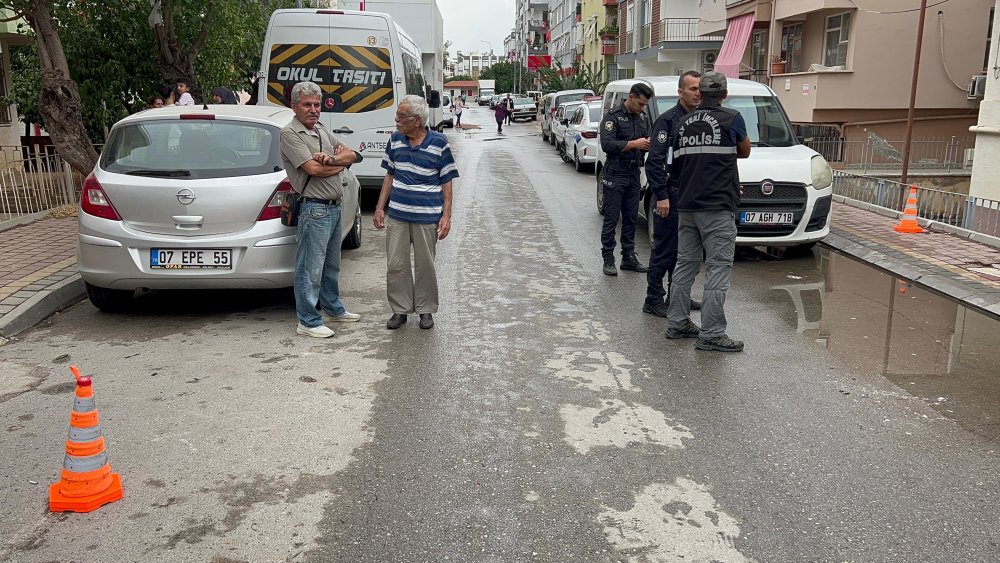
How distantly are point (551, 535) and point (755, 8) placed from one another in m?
24.7

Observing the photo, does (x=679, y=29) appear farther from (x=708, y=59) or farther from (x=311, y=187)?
(x=311, y=187)

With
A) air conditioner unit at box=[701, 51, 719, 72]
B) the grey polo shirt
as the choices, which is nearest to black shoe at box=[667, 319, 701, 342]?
the grey polo shirt

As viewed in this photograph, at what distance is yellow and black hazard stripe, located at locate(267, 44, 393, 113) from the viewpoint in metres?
12.6

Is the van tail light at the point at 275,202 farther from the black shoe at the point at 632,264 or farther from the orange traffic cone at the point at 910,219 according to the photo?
the orange traffic cone at the point at 910,219

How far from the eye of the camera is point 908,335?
22.1 feet

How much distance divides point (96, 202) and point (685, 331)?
4.69m

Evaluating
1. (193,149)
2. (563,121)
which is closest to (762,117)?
(193,149)

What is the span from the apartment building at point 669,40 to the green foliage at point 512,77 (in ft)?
181

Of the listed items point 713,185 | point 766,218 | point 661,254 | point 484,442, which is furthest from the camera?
point 766,218

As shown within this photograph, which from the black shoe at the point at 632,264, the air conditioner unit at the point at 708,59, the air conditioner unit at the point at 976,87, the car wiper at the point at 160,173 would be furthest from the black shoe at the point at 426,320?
the air conditioner unit at the point at 708,59

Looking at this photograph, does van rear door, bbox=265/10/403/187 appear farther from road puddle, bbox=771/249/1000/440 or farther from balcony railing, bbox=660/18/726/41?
balcony railing, bbox=660/18/726/41

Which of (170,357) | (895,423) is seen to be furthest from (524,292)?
(895,423)

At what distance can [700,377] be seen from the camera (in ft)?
18.4

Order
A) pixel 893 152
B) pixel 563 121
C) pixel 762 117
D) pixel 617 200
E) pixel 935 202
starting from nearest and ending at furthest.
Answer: pixel 617 200 → pixel 762 117 → pixel 935 202 → pixel 893 152 → pixel 563 121
